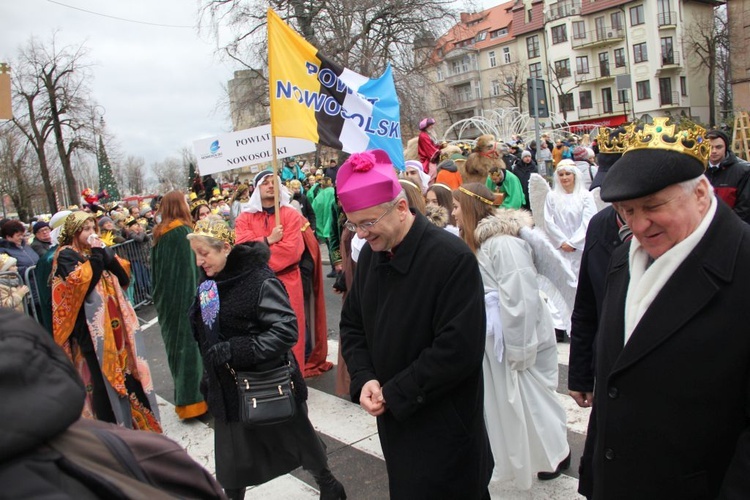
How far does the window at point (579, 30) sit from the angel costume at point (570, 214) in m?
57.7

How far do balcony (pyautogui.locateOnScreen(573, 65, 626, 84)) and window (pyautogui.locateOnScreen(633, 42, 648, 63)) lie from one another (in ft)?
4.63

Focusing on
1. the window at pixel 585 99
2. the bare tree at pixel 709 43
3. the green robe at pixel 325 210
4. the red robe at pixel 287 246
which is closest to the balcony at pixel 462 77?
the window at pixel 585 99

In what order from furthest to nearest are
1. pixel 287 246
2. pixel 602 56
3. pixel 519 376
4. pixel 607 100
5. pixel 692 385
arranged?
1. pixel 607 100
2. pixel 602 56
3. pixel 287 246
4. pixel 519 376
5. pixel 692 385

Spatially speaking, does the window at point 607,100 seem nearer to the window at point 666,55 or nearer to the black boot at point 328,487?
the window at point 666,55

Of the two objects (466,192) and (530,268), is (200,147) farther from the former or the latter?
(530,268)

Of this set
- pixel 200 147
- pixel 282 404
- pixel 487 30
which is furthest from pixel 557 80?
pixel 282 404

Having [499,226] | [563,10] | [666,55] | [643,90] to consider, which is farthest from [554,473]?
[563,10]

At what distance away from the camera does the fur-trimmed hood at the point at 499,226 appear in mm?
3672

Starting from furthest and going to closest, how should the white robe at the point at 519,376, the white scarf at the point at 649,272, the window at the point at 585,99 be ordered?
1. the window at the point at 585,99
2. the white robe at the point at 519,376
3. the white scarf at the point at 649,272

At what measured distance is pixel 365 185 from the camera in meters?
2.64

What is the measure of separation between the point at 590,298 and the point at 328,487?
187 centimetres

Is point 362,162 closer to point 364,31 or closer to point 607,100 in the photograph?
point 364,31

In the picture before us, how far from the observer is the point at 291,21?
23984 mm

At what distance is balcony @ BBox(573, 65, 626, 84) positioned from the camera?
2262 inches
